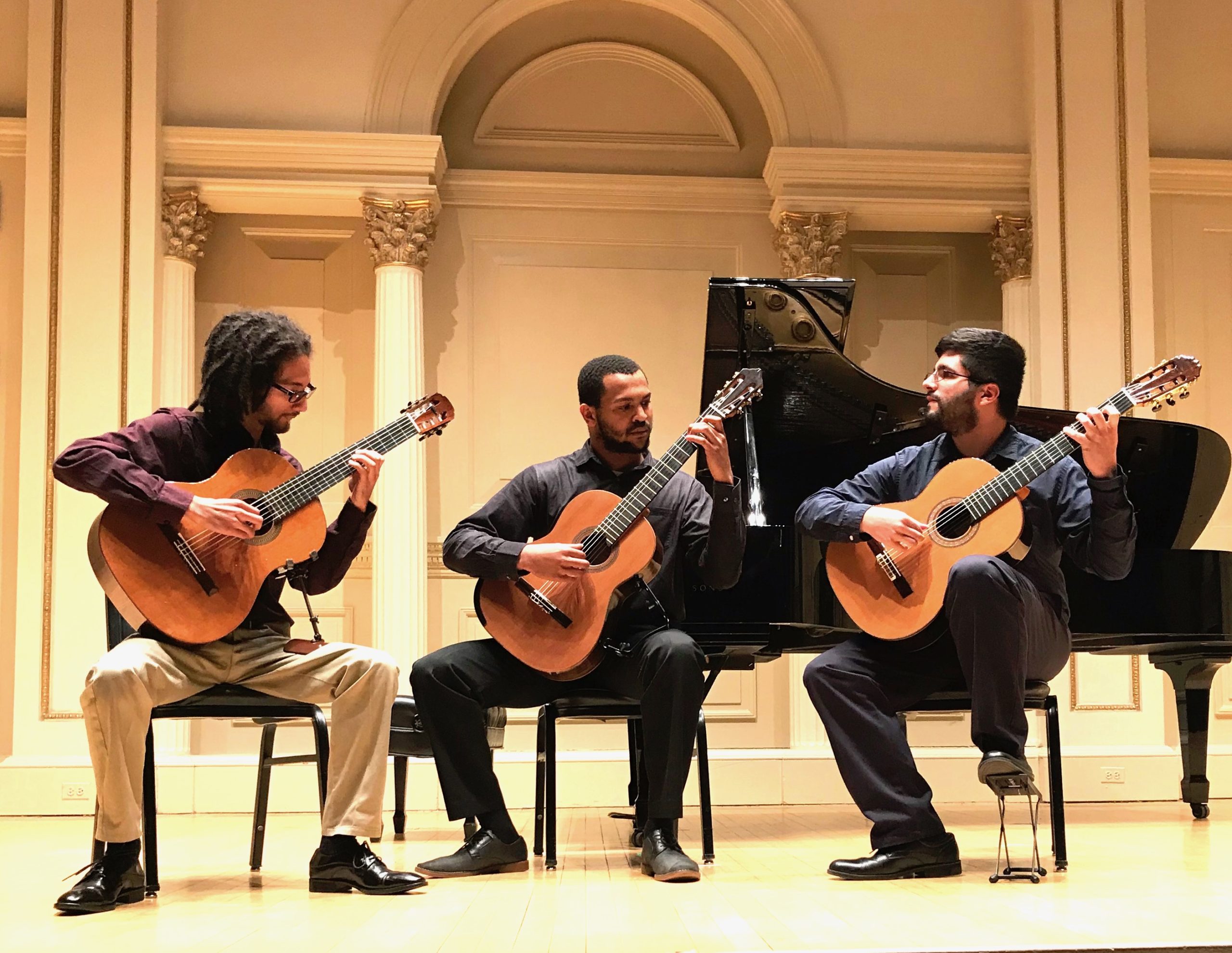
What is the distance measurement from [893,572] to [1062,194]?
3.51 m

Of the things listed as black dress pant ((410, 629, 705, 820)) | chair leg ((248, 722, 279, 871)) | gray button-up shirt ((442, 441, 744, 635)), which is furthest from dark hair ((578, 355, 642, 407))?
chair leg ((248, 722, 279, 871))

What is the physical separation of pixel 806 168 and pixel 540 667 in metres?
3.51

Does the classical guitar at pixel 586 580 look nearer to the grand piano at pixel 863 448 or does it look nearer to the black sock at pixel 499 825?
the black sock at pixel 499 825

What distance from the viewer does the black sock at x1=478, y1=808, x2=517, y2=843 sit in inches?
133

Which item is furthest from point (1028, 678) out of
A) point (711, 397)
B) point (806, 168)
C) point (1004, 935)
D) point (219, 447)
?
point (806, 168)

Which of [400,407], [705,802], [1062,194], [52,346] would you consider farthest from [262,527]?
[1062,194]

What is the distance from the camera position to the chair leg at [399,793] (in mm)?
4488

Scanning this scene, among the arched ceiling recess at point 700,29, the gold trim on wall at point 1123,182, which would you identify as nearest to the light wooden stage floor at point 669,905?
the gold trim on wall at point 1123,182

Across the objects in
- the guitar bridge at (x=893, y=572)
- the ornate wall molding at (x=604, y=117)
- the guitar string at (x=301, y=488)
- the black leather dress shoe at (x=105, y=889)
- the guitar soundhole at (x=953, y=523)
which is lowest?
the black leather dress shoe at (x=105, y=889)

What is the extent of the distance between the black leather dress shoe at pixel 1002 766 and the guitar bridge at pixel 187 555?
179 cm

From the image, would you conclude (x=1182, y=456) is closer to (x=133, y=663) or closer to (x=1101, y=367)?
(x=1101, y=367)

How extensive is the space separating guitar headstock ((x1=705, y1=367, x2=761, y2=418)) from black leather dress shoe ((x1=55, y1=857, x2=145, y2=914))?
1680 millimetres

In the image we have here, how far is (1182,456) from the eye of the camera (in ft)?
14.7

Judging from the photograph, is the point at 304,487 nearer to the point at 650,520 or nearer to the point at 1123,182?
the point at 650,520
